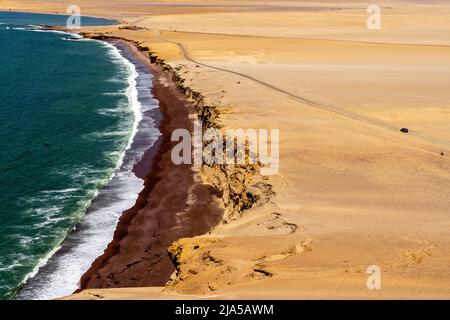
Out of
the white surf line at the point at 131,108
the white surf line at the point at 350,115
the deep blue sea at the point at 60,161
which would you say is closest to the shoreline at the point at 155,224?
the deep blue sea at the point at 60,161

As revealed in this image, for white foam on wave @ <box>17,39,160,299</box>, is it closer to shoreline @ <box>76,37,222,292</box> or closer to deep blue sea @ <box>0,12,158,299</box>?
deep blue sea @ <box>0,12,158,299</box>

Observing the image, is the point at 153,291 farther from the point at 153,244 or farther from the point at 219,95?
the point at 219,95

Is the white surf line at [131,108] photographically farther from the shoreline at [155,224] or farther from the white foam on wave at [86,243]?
the shoreline at [155,224]

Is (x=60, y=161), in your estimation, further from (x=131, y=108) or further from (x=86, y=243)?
(x=131, y=108)

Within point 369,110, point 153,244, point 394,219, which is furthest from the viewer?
point 369,110

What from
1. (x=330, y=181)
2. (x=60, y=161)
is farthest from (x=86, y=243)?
(x=330, y=181)

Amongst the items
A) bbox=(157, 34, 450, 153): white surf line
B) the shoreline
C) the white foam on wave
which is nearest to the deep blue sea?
the white foam on wave
